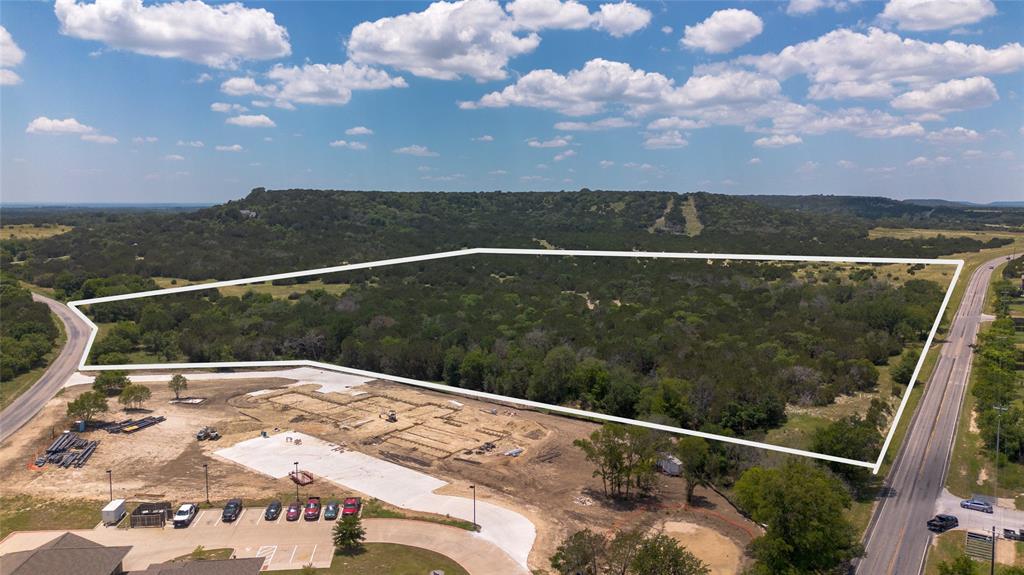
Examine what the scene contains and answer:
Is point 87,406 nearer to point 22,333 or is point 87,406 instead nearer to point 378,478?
point 22,333

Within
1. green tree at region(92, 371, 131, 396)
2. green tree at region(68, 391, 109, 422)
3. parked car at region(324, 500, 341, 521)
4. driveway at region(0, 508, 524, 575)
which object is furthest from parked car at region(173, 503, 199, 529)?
green tree at region(92, 371, 131, 396)

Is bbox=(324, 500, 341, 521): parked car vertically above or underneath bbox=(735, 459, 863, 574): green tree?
underneath

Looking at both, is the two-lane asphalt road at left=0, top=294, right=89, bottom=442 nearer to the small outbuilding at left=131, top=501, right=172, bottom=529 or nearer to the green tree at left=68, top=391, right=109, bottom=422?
the green tree at left=68, top=391, right=109, bottom=422

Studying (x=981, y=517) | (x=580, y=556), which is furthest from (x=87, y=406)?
(x=981, y=517)

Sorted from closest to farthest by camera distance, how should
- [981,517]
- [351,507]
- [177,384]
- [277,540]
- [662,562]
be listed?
[662,562], [277,540], [981,517], [351,507], [177,384]

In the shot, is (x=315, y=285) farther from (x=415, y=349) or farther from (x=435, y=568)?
(x=435, y=568)

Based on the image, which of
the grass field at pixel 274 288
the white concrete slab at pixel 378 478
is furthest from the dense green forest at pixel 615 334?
the white concrete slab at pixel 378 478
